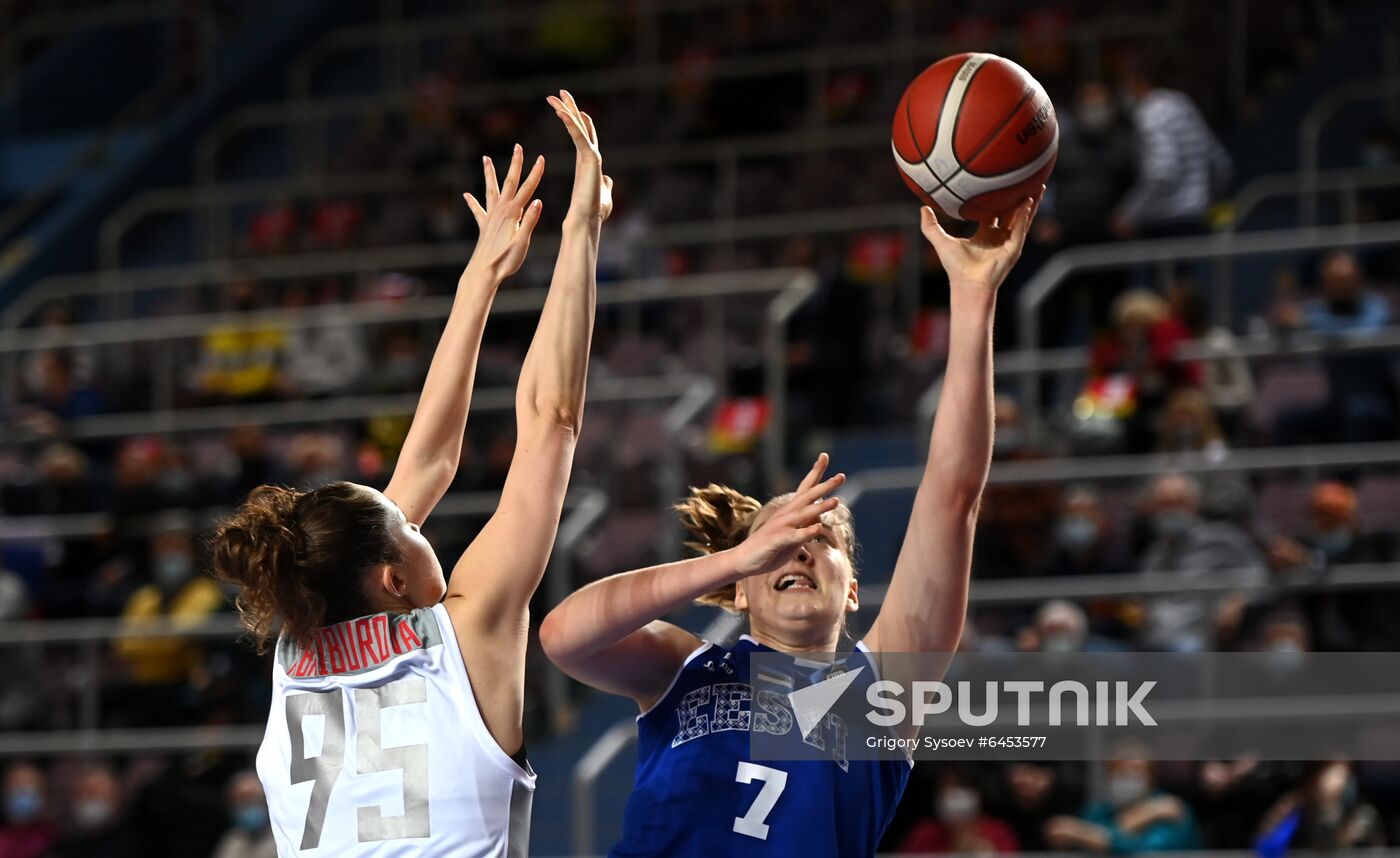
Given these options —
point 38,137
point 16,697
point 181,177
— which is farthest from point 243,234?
point 16,697

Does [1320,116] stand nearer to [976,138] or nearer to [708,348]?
[708,348]

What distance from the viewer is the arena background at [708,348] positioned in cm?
794

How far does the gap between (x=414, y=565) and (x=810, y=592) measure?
A: 0.76 m

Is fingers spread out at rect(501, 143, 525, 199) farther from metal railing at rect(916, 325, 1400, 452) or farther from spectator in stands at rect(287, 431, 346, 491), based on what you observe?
spectator in stands at rect(287, 431, 346, 491)

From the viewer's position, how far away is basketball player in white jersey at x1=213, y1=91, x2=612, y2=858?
10.2 ft

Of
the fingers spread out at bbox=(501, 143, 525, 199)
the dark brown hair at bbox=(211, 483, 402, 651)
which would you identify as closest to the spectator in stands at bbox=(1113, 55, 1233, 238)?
the fingers spread out at bbox=(501, 143, 525, 199)

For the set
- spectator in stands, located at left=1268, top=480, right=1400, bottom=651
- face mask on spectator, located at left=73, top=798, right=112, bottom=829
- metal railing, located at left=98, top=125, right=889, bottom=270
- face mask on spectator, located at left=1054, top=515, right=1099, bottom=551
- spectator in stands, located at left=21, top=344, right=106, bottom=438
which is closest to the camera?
spectator in stands, located at left=1268, top=480, right=1400, bottom=651

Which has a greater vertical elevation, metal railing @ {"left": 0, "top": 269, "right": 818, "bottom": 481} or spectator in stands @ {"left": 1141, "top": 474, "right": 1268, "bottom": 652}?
metal railing @ {"left": 0, "top": 269, "right": 818, "bottom": 481}

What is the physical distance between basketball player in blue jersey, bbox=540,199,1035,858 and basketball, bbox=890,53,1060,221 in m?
0.29

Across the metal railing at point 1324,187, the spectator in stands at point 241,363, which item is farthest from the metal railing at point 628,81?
the spectator in stands at point 241,363

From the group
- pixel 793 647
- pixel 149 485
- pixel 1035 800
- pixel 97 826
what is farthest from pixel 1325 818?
pixel 149 485

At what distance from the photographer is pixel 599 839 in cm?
771

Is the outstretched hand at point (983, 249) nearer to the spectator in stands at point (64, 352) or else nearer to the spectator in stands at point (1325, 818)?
the spectator in stands at point (1325, 818)

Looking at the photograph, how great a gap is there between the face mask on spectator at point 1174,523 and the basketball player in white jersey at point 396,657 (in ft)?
16.6
